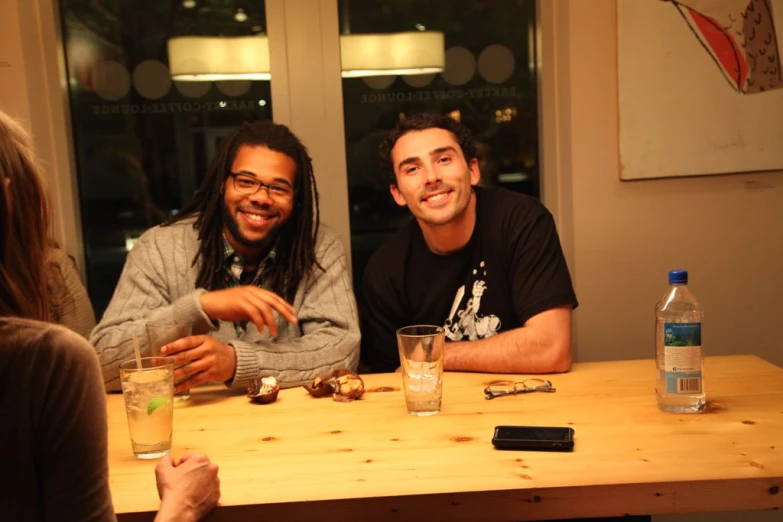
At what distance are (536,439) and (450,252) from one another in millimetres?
1056


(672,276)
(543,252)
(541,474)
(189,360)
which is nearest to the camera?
(541,474)

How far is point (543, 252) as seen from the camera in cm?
202

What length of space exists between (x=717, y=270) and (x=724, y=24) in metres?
0.86

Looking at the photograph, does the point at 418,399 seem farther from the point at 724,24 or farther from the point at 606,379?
the point at 724,24

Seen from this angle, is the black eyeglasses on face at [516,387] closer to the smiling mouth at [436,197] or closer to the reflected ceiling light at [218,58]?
the smiling mouth at [436,197]

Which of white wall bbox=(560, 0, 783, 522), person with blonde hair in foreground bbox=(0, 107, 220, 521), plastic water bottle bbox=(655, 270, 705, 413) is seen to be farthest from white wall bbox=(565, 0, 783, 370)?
person with blonde hair in foreground bbox=(0, 107, 220, 521)

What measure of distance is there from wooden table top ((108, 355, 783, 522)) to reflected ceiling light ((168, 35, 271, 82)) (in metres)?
1.57

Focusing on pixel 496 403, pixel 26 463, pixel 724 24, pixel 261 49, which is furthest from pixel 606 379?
pixel 261 49

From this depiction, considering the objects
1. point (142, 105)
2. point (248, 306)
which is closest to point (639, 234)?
point (248, 306)

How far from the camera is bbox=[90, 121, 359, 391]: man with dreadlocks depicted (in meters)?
1.67

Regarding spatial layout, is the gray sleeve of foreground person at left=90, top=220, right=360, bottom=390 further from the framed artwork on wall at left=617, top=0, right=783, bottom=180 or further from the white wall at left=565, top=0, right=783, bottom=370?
the framed artwork on wall at left=617, top=0, right=783, bottom=180

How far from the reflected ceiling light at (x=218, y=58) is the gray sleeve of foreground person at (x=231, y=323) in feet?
2.90

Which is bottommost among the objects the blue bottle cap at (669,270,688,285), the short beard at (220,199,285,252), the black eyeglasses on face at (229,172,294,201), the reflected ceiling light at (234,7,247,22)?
the blue bottle cap at (669,270,688,285)

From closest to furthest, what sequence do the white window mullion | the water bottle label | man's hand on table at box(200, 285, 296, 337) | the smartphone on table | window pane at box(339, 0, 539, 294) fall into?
the smartphone on table → the water bottle label → man's hand on table at box(200, 285, 296, 337) → the white window mullion → window pane at box(339, 0, 539, 294)
